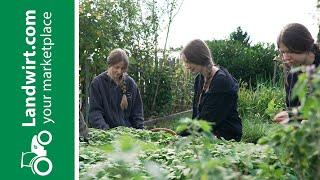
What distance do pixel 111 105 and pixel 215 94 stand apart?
1.29 meters

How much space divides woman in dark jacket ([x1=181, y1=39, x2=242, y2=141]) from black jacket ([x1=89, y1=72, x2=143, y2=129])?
3.52 ft

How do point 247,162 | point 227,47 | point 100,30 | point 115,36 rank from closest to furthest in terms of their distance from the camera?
point 247,162
point 100,30
point 115,36
point 227,47

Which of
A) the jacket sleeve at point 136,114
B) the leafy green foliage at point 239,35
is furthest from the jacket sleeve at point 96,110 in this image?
the leafy green foliage at point 239,35

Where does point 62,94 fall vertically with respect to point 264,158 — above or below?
above

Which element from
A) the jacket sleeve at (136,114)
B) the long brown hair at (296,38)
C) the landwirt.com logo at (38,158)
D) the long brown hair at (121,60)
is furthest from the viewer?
the jacket sleeve at (136,114)

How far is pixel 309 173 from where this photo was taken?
5.13 ft

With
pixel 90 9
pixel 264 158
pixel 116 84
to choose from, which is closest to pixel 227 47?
pixel 90 9

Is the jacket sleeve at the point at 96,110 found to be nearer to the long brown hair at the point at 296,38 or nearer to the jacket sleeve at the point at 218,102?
the jacket sleeve at the point at 218,102

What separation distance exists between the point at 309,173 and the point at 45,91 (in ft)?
3.26

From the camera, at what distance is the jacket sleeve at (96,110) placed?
16.0 ft

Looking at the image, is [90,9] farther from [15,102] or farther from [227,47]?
[227,47]

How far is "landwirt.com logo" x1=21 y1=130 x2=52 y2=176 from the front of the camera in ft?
6.58

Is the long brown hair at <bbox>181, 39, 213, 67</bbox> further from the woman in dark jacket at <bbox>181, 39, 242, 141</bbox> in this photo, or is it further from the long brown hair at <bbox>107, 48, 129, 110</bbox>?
the long brown hair at <bbox>107, 48, 129, 110</bbox>

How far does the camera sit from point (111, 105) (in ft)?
16.8
